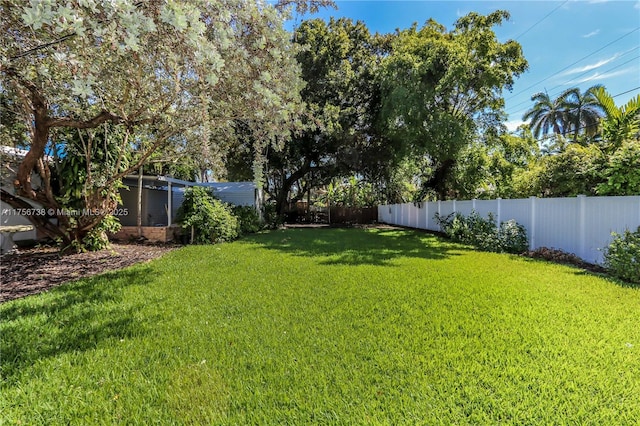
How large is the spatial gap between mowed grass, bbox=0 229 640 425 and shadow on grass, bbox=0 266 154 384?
20mm

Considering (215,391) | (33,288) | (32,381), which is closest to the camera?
(215,391)

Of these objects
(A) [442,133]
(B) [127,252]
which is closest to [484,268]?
(A) [442,133]

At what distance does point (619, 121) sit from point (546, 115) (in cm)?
2771

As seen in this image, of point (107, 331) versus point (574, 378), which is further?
point (107, 331)

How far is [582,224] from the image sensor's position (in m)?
6.77

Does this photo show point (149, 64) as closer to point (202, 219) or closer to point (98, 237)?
point (98, 237)

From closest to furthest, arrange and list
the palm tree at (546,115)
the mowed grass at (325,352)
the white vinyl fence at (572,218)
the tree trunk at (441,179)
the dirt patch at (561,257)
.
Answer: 1. the mowed grass at (325,352)
2. the white vinyl fence at (572,218)
3. the dirt patch at (561,257)
4. the tree trunk at (441,179)
5. the palm tree at (546,115)

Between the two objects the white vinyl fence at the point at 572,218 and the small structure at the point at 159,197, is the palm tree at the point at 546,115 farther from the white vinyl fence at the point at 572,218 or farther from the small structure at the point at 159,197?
the small structure at the point at 159,197

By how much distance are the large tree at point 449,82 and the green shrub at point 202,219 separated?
7.20 meters

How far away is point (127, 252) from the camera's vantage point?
27.3 feet

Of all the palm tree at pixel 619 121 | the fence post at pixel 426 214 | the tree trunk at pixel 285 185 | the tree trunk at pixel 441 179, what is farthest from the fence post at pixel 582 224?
the tree trunk at pixel 285 185

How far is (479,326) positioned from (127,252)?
28.0ft

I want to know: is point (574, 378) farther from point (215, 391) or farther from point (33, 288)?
point (33, 288)

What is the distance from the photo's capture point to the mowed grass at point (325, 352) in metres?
2.12
